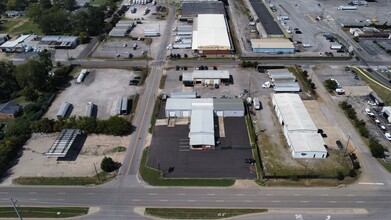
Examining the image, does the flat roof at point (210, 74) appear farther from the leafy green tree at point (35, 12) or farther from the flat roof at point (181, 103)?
the leafy green tree at point (35, 12)

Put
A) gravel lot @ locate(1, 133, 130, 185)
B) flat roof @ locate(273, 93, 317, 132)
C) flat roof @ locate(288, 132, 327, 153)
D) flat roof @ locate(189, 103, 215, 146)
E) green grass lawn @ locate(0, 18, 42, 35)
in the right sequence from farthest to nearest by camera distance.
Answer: green grass lawn @ locate(0, 18, 42, 35)
flat roof @ locate(273, 93, 317, 132)
flat roof @ locate(189, 103, 215, 146)
flat roof @ locate(288, 132, 327, 153)
gravel lot @ locate(1, 133, 130, 185)

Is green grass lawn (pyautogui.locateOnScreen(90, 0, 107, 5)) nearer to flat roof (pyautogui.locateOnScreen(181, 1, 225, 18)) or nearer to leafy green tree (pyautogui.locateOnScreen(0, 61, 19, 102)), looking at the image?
flat roof (pyautogui.locateOnScreen(181, 1, 225, 18))

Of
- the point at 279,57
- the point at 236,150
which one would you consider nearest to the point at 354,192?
the point at 236,150

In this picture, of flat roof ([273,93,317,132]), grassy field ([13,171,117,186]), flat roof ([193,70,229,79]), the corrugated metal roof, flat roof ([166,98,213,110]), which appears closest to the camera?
grassy field ([13,171,117,186])

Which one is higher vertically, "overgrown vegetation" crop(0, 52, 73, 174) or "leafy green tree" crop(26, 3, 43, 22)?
"leafy green tree" crop(26, 3, 43, 22)

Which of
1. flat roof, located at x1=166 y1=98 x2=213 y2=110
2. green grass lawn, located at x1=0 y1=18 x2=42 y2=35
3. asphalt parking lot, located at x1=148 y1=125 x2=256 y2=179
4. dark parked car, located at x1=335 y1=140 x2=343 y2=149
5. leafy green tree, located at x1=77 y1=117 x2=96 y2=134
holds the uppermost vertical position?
green grass lawn, located at x1=0 y1=18 x2=42 y2=35

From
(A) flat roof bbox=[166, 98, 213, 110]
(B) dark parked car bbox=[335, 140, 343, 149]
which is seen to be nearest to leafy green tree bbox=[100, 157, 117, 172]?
(A) flat roof bbox=[166, 98, 213, 110]

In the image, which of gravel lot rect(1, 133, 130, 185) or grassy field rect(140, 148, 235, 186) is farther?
gravel lot rect(1, 133, 130, 185)

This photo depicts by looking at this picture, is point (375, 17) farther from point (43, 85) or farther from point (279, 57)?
point (43, 85)
